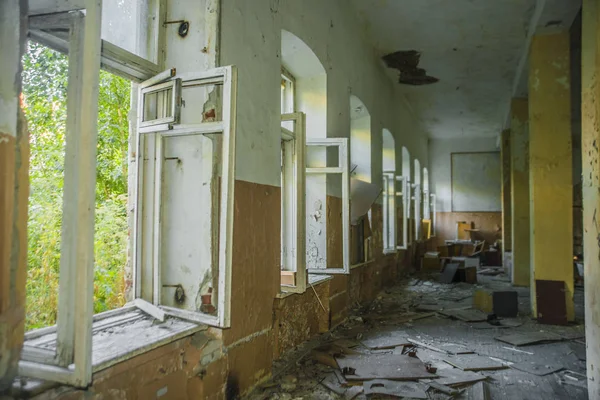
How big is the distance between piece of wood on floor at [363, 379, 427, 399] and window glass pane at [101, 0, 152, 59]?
268 centimetres

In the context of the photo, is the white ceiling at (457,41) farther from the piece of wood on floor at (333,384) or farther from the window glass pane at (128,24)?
the piece of wood on floor at (333,384)

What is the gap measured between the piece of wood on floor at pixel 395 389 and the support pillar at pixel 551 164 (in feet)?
10.4

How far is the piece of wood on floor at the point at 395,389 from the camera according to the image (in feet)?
10.1

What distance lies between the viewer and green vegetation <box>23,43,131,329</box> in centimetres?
296

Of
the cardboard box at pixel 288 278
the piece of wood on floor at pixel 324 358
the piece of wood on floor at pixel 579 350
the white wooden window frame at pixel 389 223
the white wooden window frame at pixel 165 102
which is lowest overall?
the piece of wood on floor at pixel 579 350

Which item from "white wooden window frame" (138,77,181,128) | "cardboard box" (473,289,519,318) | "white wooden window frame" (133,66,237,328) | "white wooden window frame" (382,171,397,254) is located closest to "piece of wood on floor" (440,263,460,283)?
"white wooden window frame" (382,171,397,254)

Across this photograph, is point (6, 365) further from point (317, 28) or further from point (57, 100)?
point (317, 28)

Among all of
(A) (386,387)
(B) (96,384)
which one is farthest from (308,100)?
(B) (96,384)

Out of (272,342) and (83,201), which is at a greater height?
(83,201)

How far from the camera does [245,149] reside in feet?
10.0

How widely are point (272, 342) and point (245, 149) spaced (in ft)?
4.95

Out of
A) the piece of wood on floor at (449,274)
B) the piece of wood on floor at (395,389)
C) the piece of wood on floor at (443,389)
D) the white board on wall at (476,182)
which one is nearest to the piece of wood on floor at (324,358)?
the piece of wood on floor at (395,389)

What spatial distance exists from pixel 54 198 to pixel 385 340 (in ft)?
10.8

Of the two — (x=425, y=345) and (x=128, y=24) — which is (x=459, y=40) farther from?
(x=128, y=24)
